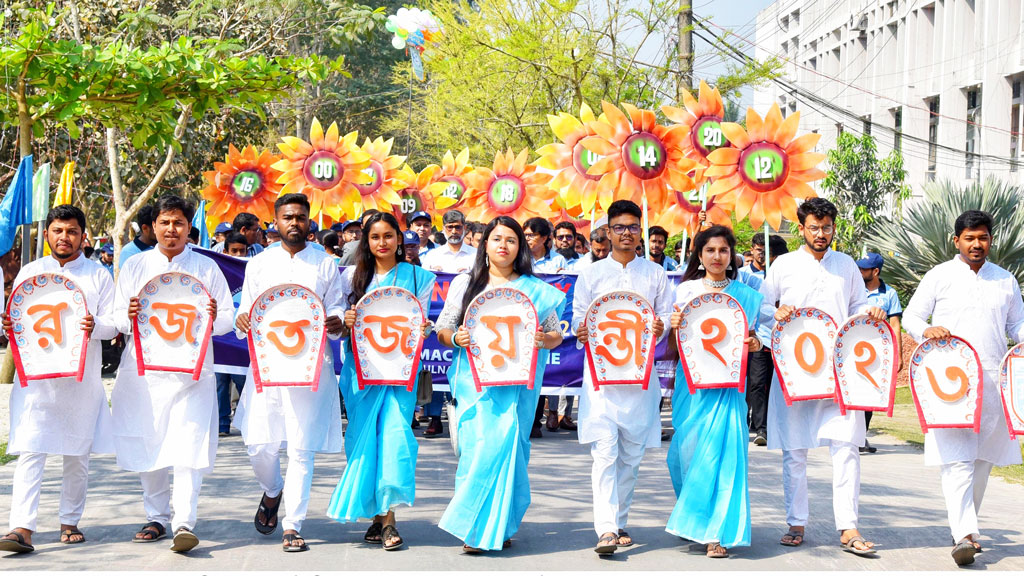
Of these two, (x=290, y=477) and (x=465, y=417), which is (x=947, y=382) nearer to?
(x=465, y=417)

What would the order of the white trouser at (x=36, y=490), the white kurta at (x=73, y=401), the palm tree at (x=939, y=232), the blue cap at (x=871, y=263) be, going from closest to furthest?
the white trouser at (x=36, y=490) → the white kurta at (x=73, y=401) → the blue cap at (x=871, y=263) → the palm tree at (x=939, y=232)

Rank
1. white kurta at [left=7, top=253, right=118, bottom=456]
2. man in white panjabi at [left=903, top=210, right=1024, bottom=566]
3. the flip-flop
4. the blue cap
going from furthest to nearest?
the blue cap < man in white panjabi at [left=903, top=210, right=1024, bottom=566] < white kurta at [left=7, top=253, right=118, bottom=456] < the flip-flop

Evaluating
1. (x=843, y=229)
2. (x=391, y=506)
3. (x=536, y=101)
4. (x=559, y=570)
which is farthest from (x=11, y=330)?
(x=843, y=229)

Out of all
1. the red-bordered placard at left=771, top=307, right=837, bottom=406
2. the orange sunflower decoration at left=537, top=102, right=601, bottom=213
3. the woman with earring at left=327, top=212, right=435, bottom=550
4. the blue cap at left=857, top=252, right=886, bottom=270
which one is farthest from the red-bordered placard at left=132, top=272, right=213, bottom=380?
the blue cap at left=857, top=252, right=886, bottom=270

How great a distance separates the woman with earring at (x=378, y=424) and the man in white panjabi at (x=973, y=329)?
9.33 ft

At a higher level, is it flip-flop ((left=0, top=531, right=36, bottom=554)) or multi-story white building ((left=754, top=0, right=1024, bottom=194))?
multi-story white building ((left=754, top=0, right=1024, bottom=194))

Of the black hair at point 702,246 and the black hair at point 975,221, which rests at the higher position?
the black hair at point 975,221

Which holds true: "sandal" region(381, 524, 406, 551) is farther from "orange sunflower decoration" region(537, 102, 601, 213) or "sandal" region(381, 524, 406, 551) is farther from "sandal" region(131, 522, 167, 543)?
"orange sunflower decoration" region(537, 102, 601, 213)

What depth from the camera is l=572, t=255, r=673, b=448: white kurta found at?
6.48 m

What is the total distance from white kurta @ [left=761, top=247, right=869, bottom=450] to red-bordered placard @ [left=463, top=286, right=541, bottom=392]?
1.46 metres

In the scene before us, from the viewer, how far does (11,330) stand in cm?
624

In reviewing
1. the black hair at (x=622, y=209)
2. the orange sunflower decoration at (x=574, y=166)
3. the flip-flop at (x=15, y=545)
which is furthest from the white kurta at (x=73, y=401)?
the orange sunflower decoration at (x=574, y=166)

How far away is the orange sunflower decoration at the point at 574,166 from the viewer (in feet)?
39.5

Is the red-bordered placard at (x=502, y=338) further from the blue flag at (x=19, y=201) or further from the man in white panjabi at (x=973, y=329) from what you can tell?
the blue flag at (x=19, y=201)
